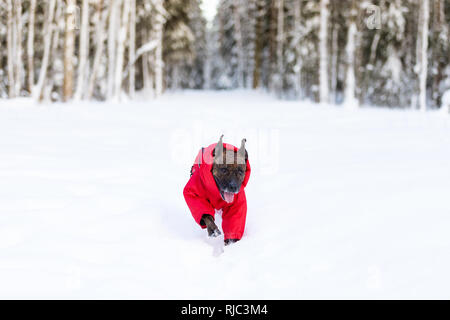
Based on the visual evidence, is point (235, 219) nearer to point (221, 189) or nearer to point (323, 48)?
point (221, 189)

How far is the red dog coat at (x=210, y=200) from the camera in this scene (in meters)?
3.92

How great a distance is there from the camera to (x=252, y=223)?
14.4ft

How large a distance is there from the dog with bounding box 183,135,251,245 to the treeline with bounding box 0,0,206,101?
13351mm

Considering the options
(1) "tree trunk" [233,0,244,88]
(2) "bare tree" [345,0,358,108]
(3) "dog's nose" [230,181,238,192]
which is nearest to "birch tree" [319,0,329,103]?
(2) "bare tree" [345,0,358,108]

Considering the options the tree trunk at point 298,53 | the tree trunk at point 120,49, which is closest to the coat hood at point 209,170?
the tree trunk at point 120,49

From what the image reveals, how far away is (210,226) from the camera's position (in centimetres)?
388

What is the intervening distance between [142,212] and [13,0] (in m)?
15.6

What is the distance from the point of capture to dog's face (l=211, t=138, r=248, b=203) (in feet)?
12.3

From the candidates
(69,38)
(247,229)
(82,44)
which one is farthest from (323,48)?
A: (247,229)

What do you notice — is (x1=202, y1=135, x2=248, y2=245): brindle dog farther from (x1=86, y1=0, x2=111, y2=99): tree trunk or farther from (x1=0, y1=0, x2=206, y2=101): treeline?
(x1=86, y1=0, x2=111, y2=99): tree trunk

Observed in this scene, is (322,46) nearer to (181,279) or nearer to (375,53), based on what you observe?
(375,53)

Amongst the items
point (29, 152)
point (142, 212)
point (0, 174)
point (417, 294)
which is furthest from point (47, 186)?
point (417, 294)

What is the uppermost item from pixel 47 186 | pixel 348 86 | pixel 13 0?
pixel 13 0

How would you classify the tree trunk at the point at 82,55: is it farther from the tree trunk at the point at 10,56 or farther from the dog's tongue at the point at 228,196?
the dog's tongue at the point at 228,196
